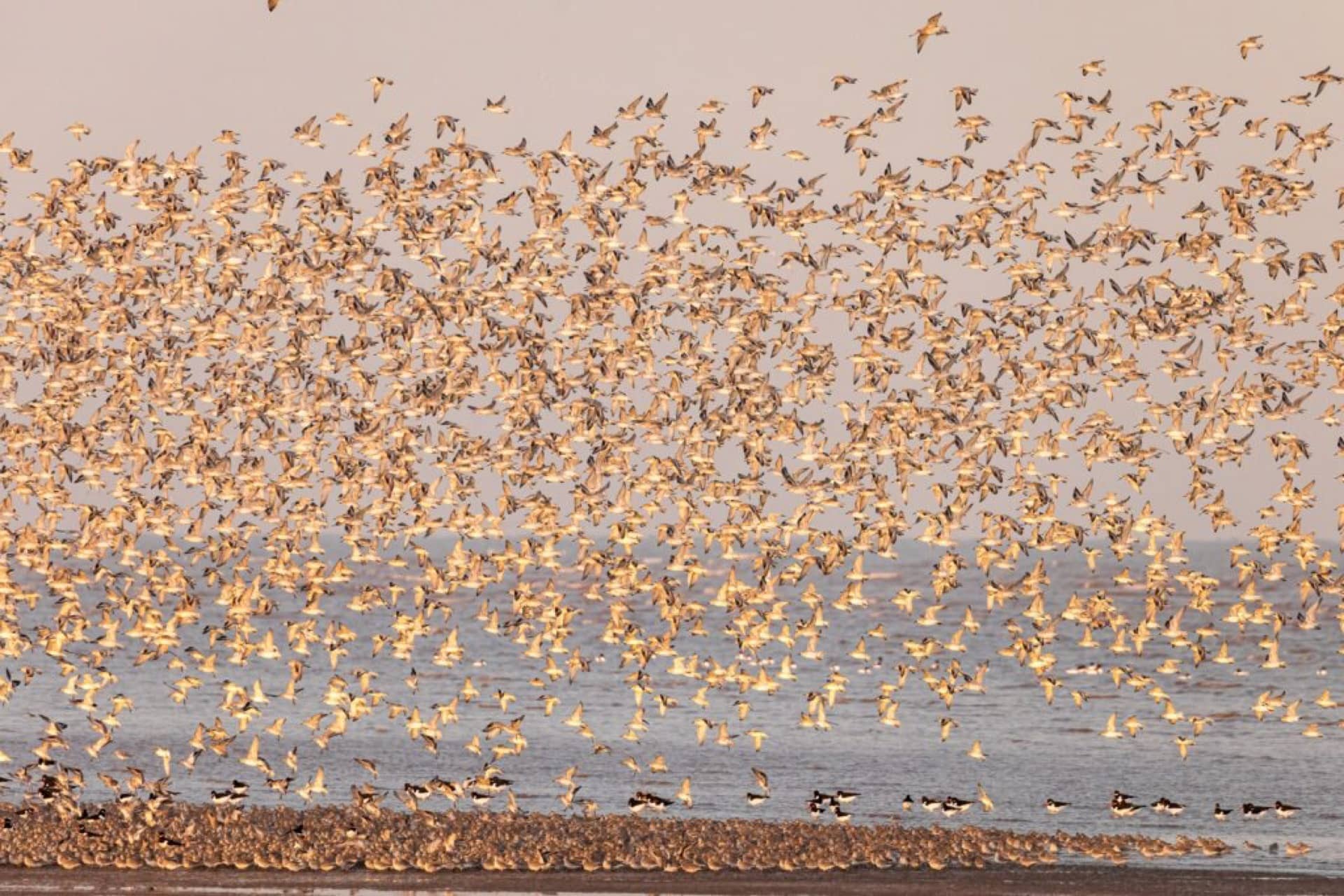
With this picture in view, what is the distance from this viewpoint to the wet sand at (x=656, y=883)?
97.7ft

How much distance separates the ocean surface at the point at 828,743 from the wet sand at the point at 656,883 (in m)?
2.18

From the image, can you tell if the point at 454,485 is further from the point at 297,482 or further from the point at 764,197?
the point at 764,197

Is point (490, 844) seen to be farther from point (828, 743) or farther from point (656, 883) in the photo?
point (828, 743)

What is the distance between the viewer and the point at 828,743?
53812 millimetres

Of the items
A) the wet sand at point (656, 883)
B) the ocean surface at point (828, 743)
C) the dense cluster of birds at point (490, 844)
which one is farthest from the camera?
the ocean surface at point (828, 743)

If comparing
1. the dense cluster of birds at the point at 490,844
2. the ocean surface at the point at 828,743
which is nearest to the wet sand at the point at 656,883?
the dense cluster of birds at the point at 490,844

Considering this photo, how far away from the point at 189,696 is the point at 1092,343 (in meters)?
31.8

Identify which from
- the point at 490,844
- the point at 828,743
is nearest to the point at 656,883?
the point at 490,844

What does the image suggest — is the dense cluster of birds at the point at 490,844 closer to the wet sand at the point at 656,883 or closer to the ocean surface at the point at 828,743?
the wet sand at the point at 656,883

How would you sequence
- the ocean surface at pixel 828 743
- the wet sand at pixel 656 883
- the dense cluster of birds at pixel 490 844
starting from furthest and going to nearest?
the ocean surface at pixel 828 743 < the dense cluster of birds at pixel 490 844 < the wet sand at pixel 656 883

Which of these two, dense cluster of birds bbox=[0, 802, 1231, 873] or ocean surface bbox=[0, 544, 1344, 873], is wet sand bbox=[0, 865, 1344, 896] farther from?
ocean surface bbox=[0, 544, 1344, 873]

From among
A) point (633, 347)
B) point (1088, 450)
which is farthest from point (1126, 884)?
point (633, 347)

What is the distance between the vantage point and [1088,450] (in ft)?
141

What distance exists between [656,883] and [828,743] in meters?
23.6
